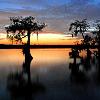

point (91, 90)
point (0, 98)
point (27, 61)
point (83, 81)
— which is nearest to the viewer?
point (0, 98)

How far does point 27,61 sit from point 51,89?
3601 cm

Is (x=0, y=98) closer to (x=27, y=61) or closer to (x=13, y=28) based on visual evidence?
(x=27, y=61)

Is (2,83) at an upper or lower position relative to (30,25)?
lower

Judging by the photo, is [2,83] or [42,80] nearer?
[2,83]

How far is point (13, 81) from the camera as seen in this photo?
42000mm

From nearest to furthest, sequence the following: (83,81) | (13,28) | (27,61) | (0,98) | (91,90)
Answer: (0,98) → (91,90) → (83,81) → (27,61) → (13,28)

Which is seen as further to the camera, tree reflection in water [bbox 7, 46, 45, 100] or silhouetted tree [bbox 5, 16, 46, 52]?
silhouetted tree [bbox 5, 16, 46, 52]

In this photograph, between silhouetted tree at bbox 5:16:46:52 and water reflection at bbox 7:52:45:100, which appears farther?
silhouetted tree at bbox 5:16:46:52

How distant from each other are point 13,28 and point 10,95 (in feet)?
149

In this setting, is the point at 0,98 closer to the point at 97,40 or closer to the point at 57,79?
the point at 57,79

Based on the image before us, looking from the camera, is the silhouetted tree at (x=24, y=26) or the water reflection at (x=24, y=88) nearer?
the water reflection at (x=24, y=88)

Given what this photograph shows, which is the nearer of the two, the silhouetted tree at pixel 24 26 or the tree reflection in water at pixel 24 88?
the tree reflection in water at pixel 24 88

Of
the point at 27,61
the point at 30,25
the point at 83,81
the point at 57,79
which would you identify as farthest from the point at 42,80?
the point at 30,25

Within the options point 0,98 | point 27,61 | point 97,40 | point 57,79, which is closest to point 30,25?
point 27,61
